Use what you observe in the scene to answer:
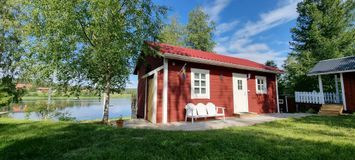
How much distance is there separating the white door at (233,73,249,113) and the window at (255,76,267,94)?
3.55 ft

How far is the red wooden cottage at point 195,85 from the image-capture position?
25.8 ft

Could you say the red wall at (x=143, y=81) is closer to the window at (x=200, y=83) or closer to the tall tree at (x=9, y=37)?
the window at (x=200, y=83)

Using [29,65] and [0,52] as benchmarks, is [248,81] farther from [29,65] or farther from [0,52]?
[0,52]

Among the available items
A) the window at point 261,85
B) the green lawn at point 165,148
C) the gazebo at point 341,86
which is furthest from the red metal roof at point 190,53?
the green lawn at point 165,148

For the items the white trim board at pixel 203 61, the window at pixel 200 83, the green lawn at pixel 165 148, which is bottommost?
the green lawn at pixel 165 148

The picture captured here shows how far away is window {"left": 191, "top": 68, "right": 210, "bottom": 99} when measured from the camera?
28.6 feet

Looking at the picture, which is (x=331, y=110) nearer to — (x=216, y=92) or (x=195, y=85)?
(x=216, y=92)

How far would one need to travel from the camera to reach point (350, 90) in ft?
35.0

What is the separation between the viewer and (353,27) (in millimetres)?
19516

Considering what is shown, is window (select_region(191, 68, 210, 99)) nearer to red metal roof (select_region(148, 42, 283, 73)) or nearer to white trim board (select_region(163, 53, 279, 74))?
white trim board (select_region(163, 53, 279, 74))

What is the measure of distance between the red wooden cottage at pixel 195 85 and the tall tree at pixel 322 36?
8544 mm

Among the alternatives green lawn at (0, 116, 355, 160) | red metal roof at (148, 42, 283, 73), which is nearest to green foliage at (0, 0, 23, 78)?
red metal roof at (148, 42, 283, 73)

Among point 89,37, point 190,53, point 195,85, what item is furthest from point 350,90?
point 89,37

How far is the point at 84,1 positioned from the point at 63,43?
1.69m
